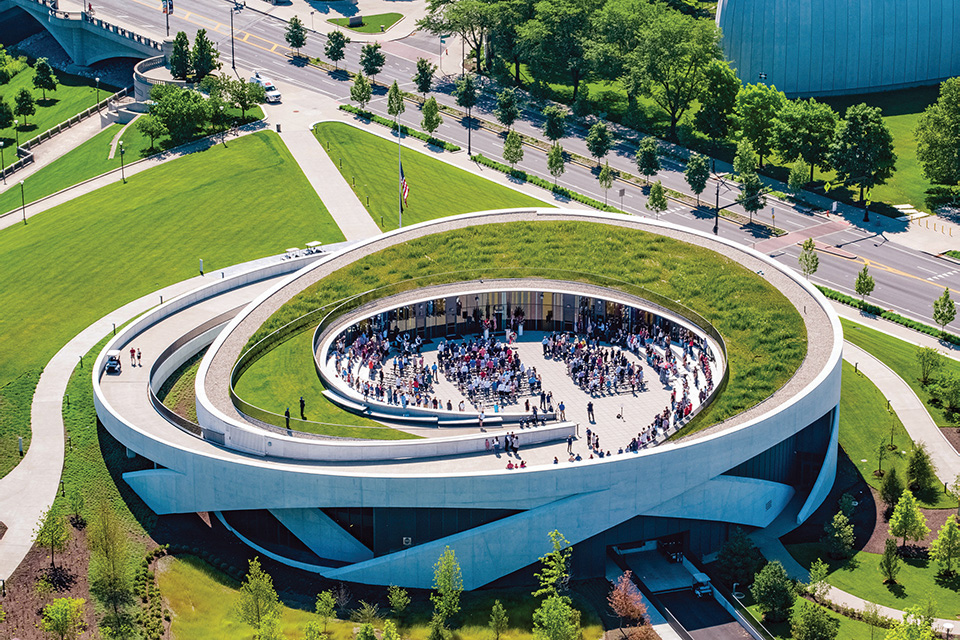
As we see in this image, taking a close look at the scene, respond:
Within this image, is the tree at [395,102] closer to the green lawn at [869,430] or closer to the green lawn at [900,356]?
the green lawn at [900,356]

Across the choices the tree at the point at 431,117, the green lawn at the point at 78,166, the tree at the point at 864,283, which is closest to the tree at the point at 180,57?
the green lawn at the point at 78,166

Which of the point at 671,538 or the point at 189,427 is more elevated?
the point at 189,427

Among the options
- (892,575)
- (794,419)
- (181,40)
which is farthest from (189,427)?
(181,40)

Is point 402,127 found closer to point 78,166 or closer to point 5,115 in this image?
point 78,166

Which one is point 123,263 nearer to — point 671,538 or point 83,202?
point 83,202

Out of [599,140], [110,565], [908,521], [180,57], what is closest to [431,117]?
[599,140]
